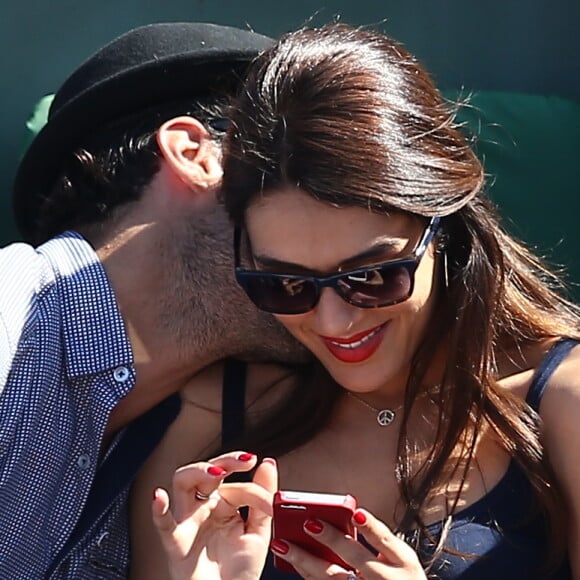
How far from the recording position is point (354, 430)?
6.02 ft

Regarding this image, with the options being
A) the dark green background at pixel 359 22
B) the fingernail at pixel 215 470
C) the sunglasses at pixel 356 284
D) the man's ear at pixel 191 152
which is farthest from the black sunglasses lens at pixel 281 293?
the dark green background at pixel 359 22

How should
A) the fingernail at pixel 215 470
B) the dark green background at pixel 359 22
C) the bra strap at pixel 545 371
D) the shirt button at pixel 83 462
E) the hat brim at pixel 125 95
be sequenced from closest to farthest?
the fingernail at pixel 215 470 < the bra strap at pixel 545 371 < the shirt button at pixel 83 462 < the hat brim at pixel 125 95 < the dark green background at pixel 359 22

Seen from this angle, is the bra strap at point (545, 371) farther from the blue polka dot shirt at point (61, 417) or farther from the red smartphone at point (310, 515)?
the blue polka dot shirt at point (61, 417)

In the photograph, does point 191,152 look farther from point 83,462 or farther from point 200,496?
point 200,496

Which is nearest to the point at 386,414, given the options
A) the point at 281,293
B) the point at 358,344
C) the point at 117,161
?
the point at 358,344

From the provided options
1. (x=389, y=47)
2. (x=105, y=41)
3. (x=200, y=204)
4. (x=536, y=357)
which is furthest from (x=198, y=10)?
(x=536, y=357)

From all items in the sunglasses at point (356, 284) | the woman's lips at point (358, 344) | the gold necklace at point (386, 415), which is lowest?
the gold necklace at point (386, 415)

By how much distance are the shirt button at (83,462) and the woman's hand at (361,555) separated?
0.48 meters

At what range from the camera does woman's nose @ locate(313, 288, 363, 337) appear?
1.56m

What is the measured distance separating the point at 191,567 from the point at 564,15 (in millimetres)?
1996

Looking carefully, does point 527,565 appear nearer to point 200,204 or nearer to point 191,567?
point 191,567

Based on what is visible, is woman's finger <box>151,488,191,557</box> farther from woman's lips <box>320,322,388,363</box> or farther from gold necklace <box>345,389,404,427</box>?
gold necklace <box>345,389,404,427</box>

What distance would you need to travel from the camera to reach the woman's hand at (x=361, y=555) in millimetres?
1375

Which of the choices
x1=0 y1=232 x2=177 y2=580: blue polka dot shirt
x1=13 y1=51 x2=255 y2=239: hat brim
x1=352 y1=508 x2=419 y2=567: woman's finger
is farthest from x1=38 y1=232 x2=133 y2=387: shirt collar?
x1=352 y1=508 x2=419 y2=567: woman's finger
